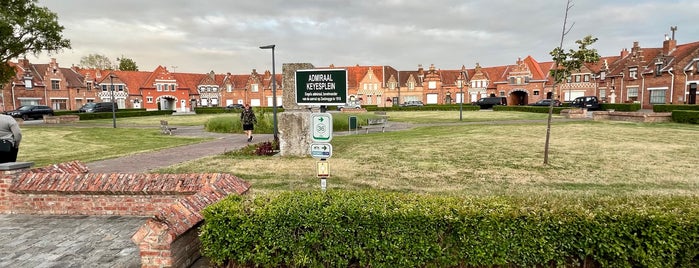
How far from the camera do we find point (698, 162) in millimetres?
10922

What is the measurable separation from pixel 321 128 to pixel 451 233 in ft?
8.73

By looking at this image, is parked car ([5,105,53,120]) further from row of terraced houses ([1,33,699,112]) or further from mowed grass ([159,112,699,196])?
mowed grass ([159,112,699,196])

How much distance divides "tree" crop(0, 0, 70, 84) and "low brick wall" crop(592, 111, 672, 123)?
1873 inches

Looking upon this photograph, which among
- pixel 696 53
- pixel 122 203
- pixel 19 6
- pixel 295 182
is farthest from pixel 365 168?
pixel 696 53

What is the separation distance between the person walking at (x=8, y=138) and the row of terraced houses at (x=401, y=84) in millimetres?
46411

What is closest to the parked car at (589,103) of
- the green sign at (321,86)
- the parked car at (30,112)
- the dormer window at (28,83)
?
the green sign at (321,86)

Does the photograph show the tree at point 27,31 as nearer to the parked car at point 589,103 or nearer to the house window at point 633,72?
the parked car at point 589,103

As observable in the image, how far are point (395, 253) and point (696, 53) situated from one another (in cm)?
5168

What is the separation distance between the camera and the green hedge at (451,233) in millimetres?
3713

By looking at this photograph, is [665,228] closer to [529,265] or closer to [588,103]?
[529,265]

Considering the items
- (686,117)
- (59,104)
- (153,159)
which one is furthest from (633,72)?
(59,104)

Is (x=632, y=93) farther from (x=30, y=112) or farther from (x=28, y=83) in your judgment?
(x=28, y=83)

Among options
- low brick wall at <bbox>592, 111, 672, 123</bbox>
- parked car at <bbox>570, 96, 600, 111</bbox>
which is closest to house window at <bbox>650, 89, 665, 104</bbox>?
parked car at <bbox>570, 96, 600, 111</bbox>

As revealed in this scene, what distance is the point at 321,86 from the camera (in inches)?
333
